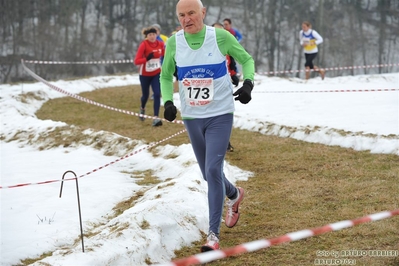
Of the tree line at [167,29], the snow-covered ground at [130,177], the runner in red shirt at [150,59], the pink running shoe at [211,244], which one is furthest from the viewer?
the tree line at [167,29]

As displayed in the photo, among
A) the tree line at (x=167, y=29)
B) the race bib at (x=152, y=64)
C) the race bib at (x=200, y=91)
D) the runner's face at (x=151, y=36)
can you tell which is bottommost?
the tree line at (x=167, y=29)

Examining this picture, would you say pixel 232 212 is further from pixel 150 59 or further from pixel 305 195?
pixel 150 59

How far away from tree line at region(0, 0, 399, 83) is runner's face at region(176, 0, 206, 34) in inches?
1512

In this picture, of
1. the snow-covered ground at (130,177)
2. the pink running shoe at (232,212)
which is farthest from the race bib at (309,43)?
the pink running shoe at (232,212)

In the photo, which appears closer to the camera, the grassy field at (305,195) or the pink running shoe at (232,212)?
the grassy field at (305,195)

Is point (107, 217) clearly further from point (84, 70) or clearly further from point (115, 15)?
point (115, 15)

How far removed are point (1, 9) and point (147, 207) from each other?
4147cm

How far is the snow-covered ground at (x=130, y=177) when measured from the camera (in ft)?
17.5

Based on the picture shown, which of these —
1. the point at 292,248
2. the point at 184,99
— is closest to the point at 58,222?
the point at 184,99

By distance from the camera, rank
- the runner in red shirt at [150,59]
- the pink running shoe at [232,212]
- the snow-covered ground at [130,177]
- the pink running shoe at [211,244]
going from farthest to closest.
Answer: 1. the runner in red shirt at [150,59]
2. the pink running shoe at [232,212]
3. the snow-covered ground at [130,177]
4. the pink running shoe at [211,244]

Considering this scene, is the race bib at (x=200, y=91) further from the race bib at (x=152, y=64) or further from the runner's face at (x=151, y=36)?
the runner's face at (x=151, y=36)

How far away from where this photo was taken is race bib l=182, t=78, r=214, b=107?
501 centimetres

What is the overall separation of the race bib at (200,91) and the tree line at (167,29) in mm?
38451

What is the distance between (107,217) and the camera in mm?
6770
